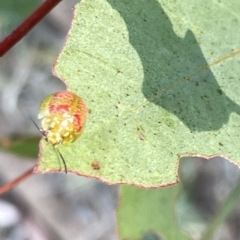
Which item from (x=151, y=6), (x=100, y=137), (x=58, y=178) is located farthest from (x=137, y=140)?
(x=58, y=178)

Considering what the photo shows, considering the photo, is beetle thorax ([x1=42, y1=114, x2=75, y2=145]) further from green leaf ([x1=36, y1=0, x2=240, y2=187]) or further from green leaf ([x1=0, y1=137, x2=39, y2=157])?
green leaf ([x1=0, y1=137, x2=39, y2=157])

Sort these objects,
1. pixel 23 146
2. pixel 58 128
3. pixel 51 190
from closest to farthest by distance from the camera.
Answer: pixel 58 128
pixel 23 146
pixel 51 190

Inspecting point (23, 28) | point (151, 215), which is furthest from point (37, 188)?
point (23, 28)

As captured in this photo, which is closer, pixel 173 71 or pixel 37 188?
pixel 173 71

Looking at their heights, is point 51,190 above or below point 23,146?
below

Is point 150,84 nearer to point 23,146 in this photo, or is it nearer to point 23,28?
point 23,28
